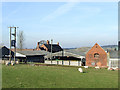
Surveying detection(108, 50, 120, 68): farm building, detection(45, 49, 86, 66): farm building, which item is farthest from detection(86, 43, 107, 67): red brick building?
detection(108, 50, 120, 68): farm building

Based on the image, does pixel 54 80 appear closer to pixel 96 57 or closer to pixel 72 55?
pixel 96 57

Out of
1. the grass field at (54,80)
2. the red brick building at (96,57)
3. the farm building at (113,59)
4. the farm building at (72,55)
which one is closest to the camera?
the grass field at (54,80)

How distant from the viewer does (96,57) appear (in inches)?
2021

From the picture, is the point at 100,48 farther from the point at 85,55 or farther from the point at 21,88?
the point at 21,88

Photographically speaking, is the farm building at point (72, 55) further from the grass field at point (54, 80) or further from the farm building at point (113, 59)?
the grass field at point (54, 80)

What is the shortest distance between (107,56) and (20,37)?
49838mm

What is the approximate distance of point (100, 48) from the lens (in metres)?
50.9

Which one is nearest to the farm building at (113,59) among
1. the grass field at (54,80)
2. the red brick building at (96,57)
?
the red brick building at (96,57)

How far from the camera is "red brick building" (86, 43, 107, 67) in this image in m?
50.1

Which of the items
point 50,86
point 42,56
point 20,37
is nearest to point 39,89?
point 50,86

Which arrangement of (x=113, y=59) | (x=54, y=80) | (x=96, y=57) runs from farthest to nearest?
(x=96, y=57) → (x=113, y=59) → (x=54, y=80)

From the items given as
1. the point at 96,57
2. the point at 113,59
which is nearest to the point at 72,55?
the point at 96,57

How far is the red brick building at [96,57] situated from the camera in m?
50.1

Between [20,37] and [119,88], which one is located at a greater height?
[20,37]
